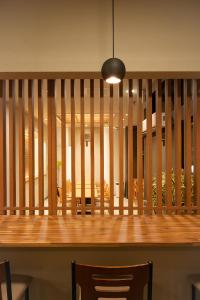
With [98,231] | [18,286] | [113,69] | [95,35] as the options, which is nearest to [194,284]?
[98,231]

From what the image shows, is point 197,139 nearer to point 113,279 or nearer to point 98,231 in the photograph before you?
point 98,231

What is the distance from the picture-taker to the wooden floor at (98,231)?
5.80ft

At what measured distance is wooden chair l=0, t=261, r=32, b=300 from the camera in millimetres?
1519

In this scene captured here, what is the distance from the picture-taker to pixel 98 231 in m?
2.03

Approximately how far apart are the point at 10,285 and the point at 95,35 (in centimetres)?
194

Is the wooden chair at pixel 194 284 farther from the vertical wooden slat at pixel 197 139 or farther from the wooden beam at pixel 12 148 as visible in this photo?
the wooden beam at pixel 12 148

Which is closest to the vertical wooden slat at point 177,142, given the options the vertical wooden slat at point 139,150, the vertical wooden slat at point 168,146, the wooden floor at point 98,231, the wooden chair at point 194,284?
the vertical wooden slat at point 168,146

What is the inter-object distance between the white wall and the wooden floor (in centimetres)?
127

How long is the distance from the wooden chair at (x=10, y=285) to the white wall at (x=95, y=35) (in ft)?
5.11

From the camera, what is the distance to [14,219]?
2.42 m

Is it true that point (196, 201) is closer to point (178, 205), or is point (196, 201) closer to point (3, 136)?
point (178, 205)

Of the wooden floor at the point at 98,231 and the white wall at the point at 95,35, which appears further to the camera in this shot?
the white wall at the point at 95,35

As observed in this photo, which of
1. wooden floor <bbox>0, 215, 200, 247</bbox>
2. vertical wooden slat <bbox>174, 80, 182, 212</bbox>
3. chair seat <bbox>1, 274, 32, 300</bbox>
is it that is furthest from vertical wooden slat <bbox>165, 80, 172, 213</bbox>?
chair seat <bbox>1, 274, 32, 300</bbox>

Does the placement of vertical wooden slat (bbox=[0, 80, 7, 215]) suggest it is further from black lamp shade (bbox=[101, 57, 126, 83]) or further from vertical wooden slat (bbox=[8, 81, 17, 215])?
black lamp shade (bbox=[101, 57, 126, 83])
